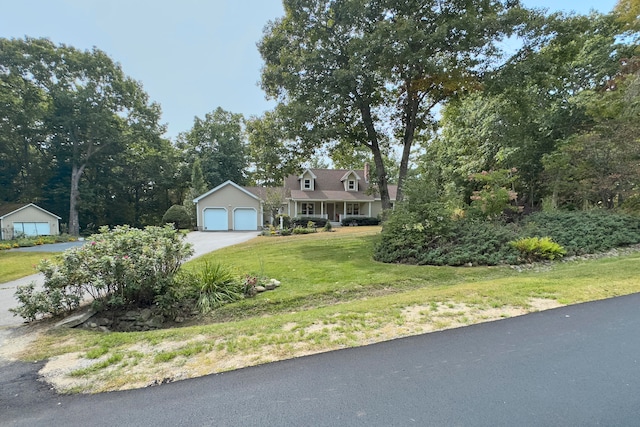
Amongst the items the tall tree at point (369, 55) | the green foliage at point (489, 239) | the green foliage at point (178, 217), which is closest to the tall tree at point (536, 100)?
the tall tree at point (369, 55)

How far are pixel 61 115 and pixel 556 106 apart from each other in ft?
130

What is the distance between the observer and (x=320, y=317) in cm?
463

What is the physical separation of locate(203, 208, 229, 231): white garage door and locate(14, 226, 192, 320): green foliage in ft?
69.7

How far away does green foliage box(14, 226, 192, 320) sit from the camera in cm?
516

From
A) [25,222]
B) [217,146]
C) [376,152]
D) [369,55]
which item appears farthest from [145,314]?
[217,146]

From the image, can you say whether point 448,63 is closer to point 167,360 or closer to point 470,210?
point 470,210

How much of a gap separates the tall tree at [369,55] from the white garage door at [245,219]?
14.1m

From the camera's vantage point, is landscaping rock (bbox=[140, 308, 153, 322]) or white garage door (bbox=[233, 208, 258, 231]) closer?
landscaping rock (bbox=[140, 308, 153, 322])

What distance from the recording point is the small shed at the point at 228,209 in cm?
2650

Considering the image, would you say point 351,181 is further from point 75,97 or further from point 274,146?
point 75,97

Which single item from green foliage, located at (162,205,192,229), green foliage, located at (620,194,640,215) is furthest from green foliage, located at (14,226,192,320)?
green foliage, located at (162,205,192,229)

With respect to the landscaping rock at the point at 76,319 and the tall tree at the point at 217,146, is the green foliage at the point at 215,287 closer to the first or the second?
the landscaping rock at the point at 76,319

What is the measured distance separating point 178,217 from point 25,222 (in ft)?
34.8

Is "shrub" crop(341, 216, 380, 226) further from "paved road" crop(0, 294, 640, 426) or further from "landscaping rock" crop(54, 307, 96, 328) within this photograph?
"paved road" crop(0, 294, 640, 426)
